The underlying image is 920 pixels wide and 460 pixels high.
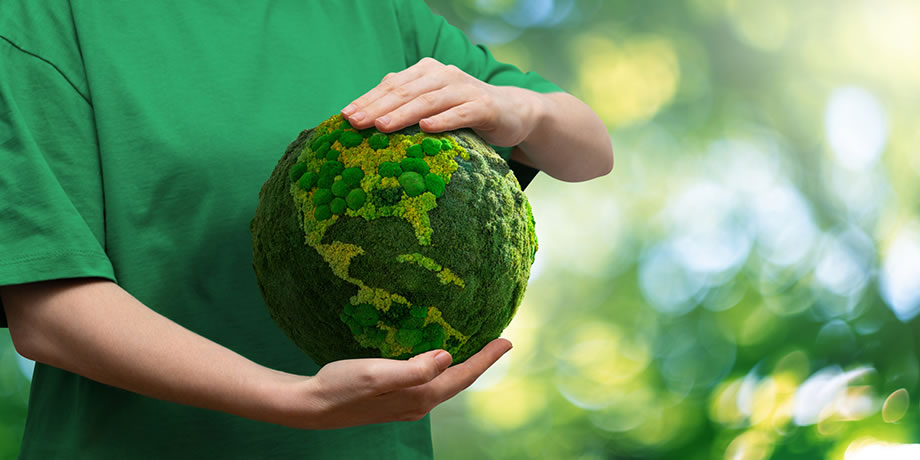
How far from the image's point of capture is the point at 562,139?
4.15ft

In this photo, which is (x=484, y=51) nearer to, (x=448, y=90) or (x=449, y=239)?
(x=448, y=90)

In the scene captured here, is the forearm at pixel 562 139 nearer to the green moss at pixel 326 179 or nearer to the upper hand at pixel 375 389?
the green moss at pixel 326 179

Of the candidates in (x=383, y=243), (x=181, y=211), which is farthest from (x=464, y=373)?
(x=181, y=211)

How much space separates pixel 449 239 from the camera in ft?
3.11

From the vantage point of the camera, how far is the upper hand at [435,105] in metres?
0.96

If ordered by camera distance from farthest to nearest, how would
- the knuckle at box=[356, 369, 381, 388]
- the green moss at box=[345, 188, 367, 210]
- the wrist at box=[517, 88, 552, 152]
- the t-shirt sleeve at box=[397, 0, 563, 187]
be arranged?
the t-shirt sleeve at box=[397, 0, 563, 187] → the wrist at box=[517, 88, 552, 152] → the green moss at box=[345, 188, 367, 210] → the knuckle at box=[356, 369, 381, 388]

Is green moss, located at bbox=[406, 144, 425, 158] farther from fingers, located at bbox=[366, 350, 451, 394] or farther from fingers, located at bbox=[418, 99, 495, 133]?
fingers, located at bbox=[366, 350, 451, 394]

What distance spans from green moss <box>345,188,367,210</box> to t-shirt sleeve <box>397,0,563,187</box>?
0.36 metres

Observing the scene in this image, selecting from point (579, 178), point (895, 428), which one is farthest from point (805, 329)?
point (579, 178)

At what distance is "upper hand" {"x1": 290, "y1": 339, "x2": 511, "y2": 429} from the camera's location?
2.73ft

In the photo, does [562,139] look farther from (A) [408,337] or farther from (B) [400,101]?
(A) [408,337]

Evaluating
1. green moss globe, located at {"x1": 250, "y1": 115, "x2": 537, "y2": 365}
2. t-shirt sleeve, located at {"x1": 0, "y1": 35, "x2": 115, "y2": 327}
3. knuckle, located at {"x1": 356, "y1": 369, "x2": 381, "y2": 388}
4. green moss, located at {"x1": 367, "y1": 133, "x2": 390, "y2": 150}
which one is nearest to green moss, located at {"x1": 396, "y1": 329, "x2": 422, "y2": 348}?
green moss globe, located at {"x1": 250, "y1": 115, "x2": 537, "y2": 365}

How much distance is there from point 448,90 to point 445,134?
0.06m

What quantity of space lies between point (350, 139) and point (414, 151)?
0.08 m
